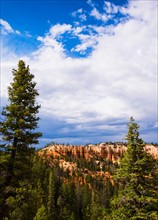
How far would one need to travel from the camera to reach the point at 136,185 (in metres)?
20.1

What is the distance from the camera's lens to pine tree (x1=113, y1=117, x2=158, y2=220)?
1920cm

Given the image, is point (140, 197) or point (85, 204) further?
point (85, 204)

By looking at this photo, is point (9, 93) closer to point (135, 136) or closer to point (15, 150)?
point (15, 150)

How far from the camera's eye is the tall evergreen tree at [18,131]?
18.9 metres

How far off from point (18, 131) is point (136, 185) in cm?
980

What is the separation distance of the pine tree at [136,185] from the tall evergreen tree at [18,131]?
7.24m

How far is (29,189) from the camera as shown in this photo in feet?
60.6

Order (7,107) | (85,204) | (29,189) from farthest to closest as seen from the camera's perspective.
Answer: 1. (85,204)
2. (7,107)
3. (29,189)

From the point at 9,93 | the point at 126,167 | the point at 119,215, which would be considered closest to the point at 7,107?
the point at 9,93

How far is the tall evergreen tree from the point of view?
18.9 metres

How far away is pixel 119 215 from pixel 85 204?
113m

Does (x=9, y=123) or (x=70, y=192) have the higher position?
(x=9, y=123)

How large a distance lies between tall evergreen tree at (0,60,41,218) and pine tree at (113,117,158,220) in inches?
285

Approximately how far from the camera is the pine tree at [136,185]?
19.2 m
